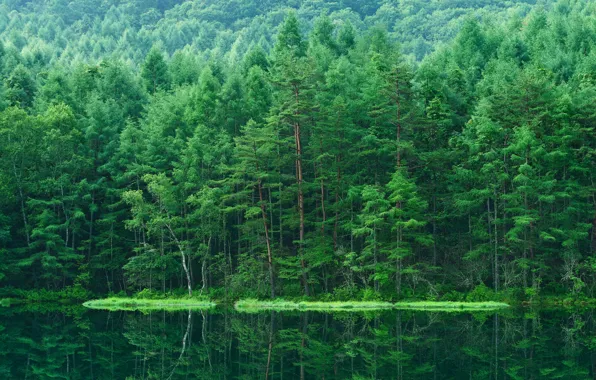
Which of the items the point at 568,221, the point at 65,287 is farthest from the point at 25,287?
the point at 568,221

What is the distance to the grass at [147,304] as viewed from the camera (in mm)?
51312

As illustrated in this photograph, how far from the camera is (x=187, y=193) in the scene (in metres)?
57.0

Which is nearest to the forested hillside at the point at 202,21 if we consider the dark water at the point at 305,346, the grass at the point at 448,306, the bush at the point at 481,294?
the bush at the point at 481,294

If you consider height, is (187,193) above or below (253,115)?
below

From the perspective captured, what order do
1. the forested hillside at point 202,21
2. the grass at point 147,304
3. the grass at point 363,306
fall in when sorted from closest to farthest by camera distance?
the grass at point 363,306
the grass at point 147,304
the forested hillside at point 202,21

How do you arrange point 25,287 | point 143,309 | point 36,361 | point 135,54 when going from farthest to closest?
point 135,54
point 25,287
point 143,309
point 36,361

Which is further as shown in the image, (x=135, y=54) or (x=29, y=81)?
(x=135, y=54)

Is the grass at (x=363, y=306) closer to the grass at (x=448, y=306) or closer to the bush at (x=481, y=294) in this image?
the grass at (x=448, y=306)

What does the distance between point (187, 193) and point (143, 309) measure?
9.38 meters

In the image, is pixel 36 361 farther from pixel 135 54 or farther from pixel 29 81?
pixel 135 54

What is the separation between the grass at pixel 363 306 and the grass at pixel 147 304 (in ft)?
9.26

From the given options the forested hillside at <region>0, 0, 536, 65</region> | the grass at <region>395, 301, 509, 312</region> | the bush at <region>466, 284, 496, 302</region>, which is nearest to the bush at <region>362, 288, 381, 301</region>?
the grass at <region>395, 301, 509, 312</region>

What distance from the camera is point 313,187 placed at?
52.5m

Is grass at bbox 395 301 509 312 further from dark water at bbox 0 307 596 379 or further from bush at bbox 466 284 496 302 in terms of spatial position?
dark water at bbox 0 307 596 379
